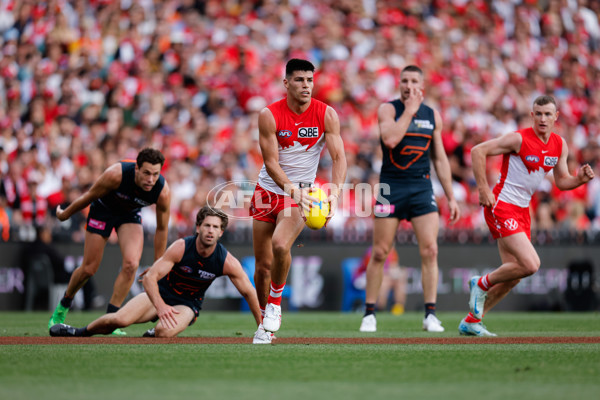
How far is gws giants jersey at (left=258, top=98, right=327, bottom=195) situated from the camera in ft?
26.5

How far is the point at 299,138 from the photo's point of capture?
8.14 metres

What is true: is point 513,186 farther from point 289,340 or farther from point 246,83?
point 246,83

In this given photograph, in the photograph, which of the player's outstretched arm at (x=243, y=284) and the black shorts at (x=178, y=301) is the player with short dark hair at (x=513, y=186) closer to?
the player's outstretched arm at (x=243, y=284)

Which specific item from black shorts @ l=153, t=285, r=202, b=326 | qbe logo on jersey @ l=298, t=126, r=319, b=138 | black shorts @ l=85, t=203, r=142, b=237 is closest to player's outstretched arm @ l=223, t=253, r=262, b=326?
black shorts @ l=153, t=285, r=202, b=326

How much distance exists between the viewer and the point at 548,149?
9438 mm

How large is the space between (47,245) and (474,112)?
10.3 m

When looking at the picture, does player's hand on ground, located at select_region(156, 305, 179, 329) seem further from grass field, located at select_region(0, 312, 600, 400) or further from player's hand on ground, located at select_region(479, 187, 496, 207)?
player's hand on ground, located at select_region(479, 187, 496, 207)

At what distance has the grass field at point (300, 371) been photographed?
4.96 m

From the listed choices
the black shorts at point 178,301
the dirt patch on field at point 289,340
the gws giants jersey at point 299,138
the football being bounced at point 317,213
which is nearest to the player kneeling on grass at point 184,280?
the black shorts at point 178,301

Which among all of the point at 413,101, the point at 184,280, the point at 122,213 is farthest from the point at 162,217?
the point at 413,101

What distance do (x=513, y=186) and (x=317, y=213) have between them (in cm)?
297

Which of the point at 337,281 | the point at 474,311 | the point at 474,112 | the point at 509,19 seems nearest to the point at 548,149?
the point at 474,311

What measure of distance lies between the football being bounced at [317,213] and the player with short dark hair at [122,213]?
217 cm

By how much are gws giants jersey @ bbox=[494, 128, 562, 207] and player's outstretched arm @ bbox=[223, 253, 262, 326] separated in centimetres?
310
